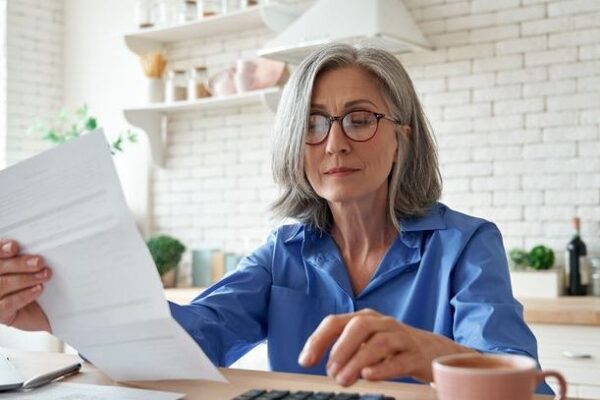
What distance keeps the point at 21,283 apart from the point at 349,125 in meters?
0.81

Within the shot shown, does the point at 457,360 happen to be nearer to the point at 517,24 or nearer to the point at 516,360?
the point at 516,360

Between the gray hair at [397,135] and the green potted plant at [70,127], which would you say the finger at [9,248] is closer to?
the gray hair at [397,135]

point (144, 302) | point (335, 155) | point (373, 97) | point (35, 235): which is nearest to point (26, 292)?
point (35, 235)

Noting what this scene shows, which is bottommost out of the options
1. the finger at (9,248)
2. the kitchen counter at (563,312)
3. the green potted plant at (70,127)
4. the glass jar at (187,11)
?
the kitchen counter at (563,312)

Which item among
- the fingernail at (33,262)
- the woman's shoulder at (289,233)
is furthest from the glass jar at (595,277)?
the fingernail at (33,262)

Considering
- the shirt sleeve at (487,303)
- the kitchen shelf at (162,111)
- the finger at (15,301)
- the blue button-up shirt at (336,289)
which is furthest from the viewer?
the kitchen shelf at (162,111)

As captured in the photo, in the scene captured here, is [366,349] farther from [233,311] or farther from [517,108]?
[517,108]

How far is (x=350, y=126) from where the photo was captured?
1.86m

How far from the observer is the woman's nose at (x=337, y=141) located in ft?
6.02

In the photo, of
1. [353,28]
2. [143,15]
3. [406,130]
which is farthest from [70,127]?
[406,130]

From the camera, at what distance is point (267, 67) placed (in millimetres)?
4352

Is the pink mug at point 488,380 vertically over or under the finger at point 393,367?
over

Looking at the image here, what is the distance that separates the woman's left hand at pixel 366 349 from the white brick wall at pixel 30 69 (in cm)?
439

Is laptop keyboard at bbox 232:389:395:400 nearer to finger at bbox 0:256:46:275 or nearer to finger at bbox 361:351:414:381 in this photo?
finger at bbox 361:351:414:381
